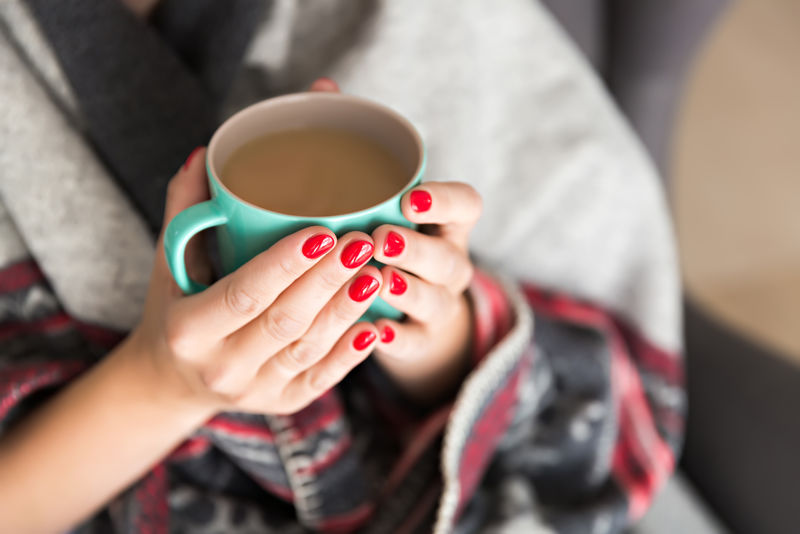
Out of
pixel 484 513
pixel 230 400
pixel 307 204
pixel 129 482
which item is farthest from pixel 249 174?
pixel 484 513

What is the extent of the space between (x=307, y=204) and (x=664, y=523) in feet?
1.88

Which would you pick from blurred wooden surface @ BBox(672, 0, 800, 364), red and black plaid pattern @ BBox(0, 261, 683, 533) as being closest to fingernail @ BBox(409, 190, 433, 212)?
red and black plaid pattern @ BBox(0, 261, 683, 533)

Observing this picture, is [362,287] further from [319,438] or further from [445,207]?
[319,438]

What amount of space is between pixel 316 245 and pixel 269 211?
0.12 ft

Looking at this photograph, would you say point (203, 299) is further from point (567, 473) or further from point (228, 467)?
point (567, 473)

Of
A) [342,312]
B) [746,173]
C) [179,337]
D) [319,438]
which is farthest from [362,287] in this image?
[746,173]

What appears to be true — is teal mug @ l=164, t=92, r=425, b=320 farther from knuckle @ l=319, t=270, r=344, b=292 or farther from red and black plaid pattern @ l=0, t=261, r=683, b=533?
red and black plaid pattern @ l=0, t=261, r=683, b=533

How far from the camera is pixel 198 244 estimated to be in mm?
543

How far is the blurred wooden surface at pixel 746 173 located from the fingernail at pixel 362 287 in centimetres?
124

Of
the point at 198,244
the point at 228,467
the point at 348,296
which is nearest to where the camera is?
the point at 348,296

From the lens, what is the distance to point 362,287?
1.39 feet

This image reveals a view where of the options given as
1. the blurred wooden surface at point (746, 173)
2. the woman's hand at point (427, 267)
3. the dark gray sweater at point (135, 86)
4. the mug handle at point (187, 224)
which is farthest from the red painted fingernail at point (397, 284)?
the blurred wooden surface at point (746, 173)

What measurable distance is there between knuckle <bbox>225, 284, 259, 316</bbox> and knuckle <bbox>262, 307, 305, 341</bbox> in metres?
0.01

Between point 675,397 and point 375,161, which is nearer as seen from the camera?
point 375,161
